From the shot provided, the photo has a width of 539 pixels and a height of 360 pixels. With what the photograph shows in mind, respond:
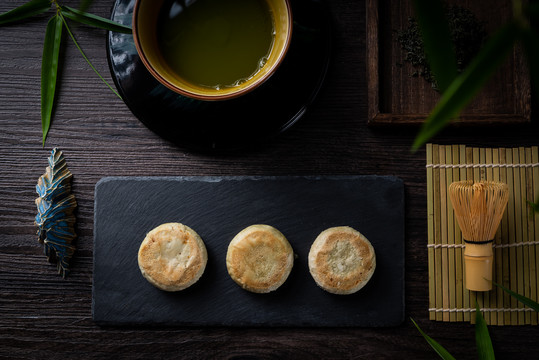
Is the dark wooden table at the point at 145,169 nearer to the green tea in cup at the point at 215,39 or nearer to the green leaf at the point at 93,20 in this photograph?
the green leaf at the point at 93,20

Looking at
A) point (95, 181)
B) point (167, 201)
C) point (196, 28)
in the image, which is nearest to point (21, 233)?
point (95, 181)

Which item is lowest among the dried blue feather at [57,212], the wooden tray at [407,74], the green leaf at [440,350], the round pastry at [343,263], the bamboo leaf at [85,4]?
the green leaf at [440,350]

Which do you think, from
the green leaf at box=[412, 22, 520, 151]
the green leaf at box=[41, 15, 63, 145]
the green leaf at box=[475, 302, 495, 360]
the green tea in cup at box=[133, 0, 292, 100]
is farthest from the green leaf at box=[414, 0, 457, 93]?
the green leaf at box=[41, 15, 63, 145]

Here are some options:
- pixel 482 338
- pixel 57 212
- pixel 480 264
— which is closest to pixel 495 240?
pixel 480 264

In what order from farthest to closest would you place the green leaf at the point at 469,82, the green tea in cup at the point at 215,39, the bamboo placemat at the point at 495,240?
the bamboo placemat at the point at 495,240 → the green tea in cup at the point at 215,39 → the green leaf at the point at 469,82

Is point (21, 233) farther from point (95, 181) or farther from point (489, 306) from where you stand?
point (489, 306)

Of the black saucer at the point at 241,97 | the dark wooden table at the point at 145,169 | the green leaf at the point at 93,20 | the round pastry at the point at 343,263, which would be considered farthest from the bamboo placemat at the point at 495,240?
the green leaf at the point at 93,20

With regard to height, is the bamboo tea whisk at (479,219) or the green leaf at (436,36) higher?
the green leaf at (436,36)

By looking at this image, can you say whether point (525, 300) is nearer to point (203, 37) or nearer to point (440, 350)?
point (440, 350)
